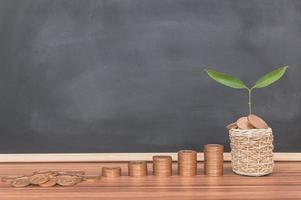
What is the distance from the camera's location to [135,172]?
1.07 metres

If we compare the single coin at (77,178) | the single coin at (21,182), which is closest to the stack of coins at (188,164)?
the single coin at (77,178)

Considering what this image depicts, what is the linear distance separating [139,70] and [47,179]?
430 millimetres

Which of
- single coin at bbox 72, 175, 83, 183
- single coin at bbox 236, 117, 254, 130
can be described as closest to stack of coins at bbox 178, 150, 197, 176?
single coin at bbox 236, 117, 254, 130

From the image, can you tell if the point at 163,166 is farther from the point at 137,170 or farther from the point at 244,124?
the point at 244,124

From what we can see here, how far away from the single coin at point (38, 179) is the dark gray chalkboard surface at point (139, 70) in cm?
24

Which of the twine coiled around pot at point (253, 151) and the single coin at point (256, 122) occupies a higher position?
the single coin at point (256, 122)

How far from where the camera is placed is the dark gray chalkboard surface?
1.25 m

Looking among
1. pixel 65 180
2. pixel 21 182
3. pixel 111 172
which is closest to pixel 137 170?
pixel 111 172

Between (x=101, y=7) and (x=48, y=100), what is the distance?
32cm

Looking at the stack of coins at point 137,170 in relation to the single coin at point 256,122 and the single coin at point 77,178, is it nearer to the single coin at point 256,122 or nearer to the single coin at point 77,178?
the single coin at point 77,178

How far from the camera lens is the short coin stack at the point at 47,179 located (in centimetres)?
99

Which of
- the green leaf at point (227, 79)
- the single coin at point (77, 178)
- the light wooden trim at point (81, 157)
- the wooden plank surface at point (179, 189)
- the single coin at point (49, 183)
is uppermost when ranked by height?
the green leaf at point (227, 79)

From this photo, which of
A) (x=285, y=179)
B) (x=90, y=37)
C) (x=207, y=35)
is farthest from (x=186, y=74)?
(x=285, y=179)

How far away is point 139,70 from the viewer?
1.25 m
